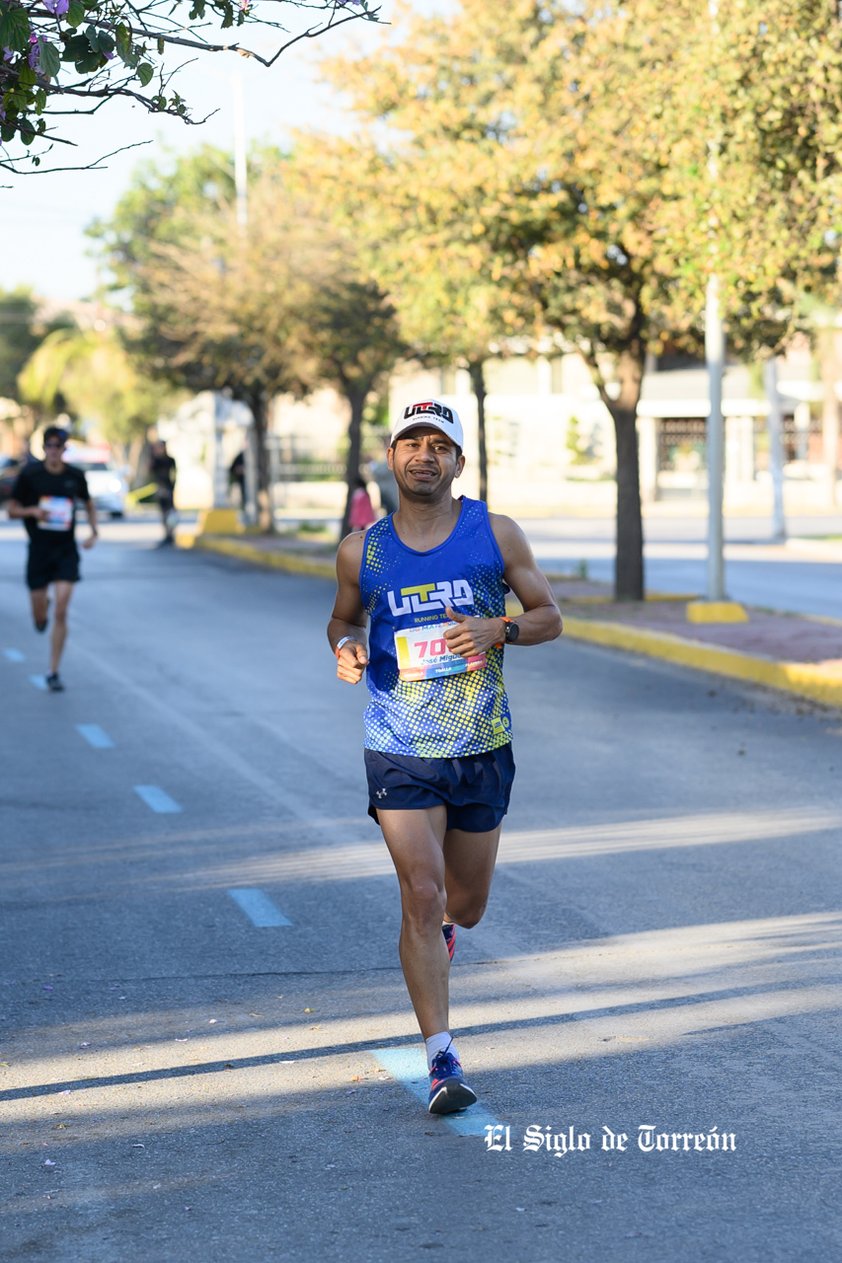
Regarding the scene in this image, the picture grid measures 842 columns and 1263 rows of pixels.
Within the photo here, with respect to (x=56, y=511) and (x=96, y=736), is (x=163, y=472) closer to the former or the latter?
(x=56, y=511)

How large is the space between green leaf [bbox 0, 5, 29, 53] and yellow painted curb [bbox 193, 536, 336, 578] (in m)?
22.2

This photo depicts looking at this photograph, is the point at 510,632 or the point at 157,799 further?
the point at 157,799

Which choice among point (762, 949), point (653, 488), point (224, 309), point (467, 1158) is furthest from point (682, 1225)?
point (653, 488)

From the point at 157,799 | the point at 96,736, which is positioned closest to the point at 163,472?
the point at 96,736

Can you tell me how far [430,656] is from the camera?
5.67 metres

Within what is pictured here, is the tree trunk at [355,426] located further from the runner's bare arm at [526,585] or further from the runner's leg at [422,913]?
the runner's leg at [422,913]

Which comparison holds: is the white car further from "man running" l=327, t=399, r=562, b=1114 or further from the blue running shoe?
the blue running shoe

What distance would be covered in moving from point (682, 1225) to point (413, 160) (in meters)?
18.0

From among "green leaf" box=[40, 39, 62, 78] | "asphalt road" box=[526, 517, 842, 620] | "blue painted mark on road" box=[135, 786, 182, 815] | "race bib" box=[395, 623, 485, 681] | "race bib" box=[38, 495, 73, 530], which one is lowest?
"asphalt road" box=[526, 517, 842, 620]

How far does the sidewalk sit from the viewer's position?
15422 mm

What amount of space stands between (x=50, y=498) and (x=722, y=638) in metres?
5.98

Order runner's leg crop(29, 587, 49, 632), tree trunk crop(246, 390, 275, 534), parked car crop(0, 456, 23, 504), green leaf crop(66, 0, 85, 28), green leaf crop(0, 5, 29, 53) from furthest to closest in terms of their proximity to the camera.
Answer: parked car crop(0, 456, 23, 504) < tree trunk crop(246, 390, 275, 534) < runner's leg crop(29, 587, 49, 632) < green leaf crop(66, 0, 85, 28) < green leaf crop(0, 5, 29, 53)

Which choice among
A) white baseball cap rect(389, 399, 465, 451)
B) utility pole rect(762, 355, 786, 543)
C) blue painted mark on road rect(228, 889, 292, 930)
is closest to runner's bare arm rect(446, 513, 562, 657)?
white baseball cap rect(389, 399, 465, 451)

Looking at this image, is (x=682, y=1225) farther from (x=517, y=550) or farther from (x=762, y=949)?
(x=762, y=949)
